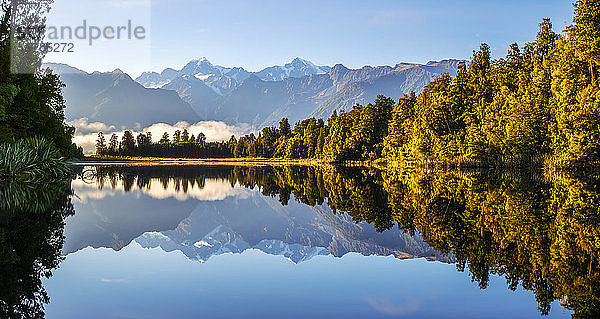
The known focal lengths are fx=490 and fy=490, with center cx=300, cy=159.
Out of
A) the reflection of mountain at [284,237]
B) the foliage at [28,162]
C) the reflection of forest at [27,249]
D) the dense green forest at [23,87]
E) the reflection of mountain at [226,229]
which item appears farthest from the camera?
the dense green forest at [23,87]

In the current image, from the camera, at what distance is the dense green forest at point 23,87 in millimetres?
37241

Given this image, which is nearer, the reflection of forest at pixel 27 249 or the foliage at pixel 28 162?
the reflection of forest at pixel 27 249

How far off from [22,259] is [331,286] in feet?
24.3

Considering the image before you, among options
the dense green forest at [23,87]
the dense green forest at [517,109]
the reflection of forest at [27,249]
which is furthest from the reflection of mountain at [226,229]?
the dense green forest at [517,109]

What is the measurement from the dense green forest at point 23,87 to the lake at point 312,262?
1624 cm

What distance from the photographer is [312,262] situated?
12977 millimetres

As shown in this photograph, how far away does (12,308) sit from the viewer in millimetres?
8102

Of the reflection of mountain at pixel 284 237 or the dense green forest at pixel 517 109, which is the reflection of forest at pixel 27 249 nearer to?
the reflection of mountain at pixel 284 237

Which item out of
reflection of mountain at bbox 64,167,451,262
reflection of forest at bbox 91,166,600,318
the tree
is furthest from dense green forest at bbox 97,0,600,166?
the tree

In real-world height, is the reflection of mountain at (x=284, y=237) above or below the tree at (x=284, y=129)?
below

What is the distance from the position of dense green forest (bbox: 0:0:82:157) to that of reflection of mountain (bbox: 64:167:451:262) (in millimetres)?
11957

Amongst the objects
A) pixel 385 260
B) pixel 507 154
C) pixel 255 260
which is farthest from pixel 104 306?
pixel 507 154

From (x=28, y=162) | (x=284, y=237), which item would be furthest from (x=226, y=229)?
(x=28, y=162)

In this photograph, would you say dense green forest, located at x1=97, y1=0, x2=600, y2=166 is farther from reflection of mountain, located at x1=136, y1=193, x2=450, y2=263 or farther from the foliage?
the foliage
